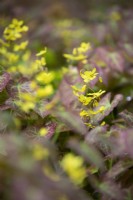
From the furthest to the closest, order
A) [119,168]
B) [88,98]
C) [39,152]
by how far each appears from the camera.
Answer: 1. [88,98]
2. [119,168]
3. [39,152]

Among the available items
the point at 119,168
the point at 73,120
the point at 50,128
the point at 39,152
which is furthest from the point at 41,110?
the point at 39,152

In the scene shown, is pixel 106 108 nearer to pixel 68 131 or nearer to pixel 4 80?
pixel 68 131

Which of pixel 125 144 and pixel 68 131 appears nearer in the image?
pixel 125 144

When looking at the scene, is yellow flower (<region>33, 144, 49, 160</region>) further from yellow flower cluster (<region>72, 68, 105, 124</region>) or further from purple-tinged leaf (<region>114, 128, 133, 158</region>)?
yellow flower cluster (<region>72, 68, 105, 124</region>)

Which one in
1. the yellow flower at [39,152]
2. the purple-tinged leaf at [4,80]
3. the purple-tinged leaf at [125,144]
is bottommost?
the purple-tinged leaf at [4,80]

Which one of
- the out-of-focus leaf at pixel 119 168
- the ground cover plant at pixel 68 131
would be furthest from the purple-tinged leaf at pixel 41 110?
the out-of-focus leaf at pixel 119 168

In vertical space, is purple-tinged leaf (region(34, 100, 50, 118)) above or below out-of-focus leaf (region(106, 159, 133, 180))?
above

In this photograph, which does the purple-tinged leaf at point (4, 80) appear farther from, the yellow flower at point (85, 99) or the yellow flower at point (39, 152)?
the yellow flower at point (39, 152)

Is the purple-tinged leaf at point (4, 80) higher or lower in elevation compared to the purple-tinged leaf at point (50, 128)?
higher

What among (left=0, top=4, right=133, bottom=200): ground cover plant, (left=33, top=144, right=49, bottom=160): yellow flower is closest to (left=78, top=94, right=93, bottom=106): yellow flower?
(left=0, top=4, right=133, bottom=200): ground cover plant
